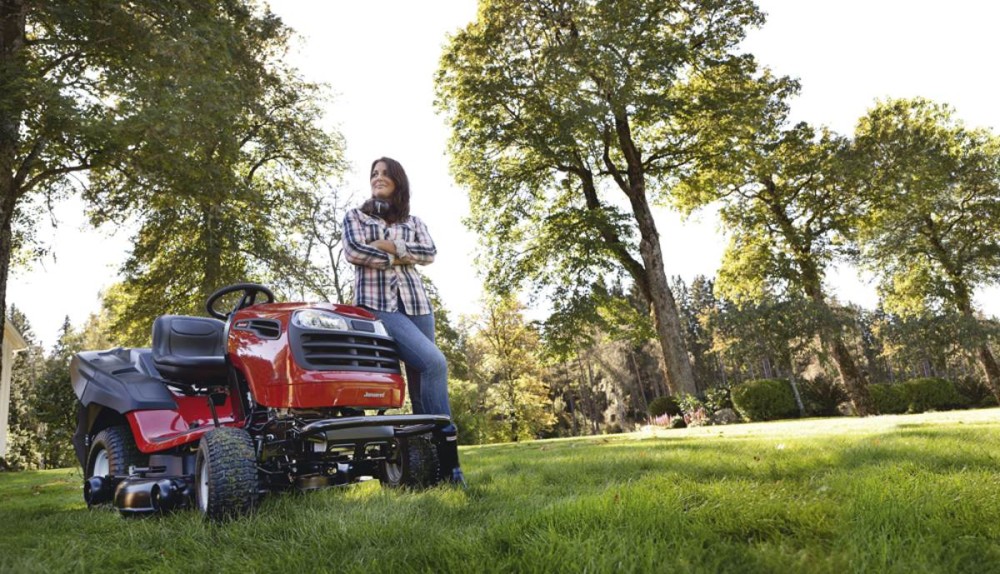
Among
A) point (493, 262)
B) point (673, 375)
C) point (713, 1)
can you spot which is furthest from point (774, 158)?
point (493, 262)

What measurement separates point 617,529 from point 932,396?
93.1ft

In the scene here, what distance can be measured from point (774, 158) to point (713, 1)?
5343 millimetres

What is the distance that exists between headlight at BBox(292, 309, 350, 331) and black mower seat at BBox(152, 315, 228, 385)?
0.66m

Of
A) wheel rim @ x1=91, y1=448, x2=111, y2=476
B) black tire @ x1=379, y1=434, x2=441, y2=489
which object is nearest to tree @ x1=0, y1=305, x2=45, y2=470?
wheel rim @ x1=91, y1=448, x2=111, y2=476

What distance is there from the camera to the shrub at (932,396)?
2359 centimetres

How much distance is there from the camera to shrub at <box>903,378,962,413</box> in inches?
929

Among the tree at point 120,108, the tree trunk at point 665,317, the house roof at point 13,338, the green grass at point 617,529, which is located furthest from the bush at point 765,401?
the house roof at point 13,338

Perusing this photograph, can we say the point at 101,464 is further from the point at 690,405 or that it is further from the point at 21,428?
the point at 21,428

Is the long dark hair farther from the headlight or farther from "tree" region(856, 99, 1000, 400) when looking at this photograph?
"tree" region(856, 99, 1000, 400)

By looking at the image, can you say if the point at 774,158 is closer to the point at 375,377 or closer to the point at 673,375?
the point at 673,375

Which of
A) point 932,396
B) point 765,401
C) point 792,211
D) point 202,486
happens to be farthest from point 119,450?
point 932,396

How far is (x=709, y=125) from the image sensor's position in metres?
14.8

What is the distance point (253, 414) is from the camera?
304 centimetres

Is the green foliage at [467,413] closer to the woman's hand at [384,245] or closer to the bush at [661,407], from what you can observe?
the bush at [661,407]
